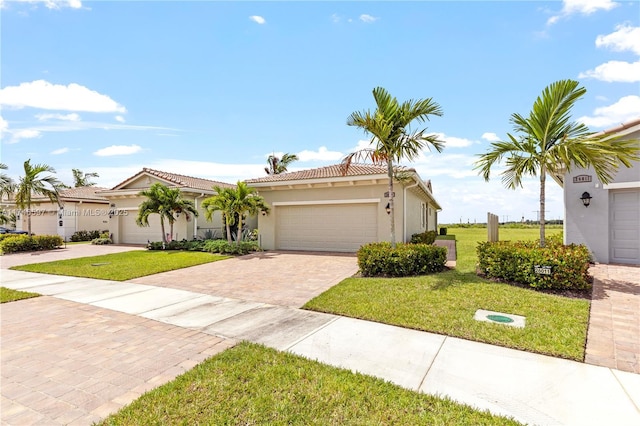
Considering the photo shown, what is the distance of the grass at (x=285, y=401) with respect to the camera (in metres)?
2.65

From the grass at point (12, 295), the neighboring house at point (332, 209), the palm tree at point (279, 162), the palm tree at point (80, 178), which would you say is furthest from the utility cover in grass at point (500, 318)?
the palm tree at point (80, 178)

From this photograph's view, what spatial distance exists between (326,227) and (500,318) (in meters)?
10.3

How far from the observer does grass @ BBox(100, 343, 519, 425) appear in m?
2.65

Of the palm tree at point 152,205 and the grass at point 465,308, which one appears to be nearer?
the grass at point 465,308

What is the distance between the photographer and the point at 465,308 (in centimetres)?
560

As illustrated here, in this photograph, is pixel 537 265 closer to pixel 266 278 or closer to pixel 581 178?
pixel 581 178

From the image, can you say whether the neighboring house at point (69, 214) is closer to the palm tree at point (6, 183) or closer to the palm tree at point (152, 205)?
the palm tree at point (6, 183)

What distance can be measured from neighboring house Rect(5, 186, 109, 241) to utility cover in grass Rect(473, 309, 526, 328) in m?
26.2

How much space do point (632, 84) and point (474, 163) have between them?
18.5 ft

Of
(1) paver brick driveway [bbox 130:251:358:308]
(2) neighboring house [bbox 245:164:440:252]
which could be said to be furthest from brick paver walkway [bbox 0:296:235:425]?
(2) neighboring house [bbox 245:164:440:252]

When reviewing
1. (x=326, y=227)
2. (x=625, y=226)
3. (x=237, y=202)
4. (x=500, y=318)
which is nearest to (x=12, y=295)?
(x=237, y=202)

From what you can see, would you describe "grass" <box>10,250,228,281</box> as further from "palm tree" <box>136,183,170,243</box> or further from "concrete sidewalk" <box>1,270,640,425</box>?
"concrete sidewalk" <box>1,270,640,425</box>

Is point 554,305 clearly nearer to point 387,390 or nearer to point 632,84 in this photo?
point 387,390

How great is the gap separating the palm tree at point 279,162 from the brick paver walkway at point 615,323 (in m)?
28.0
